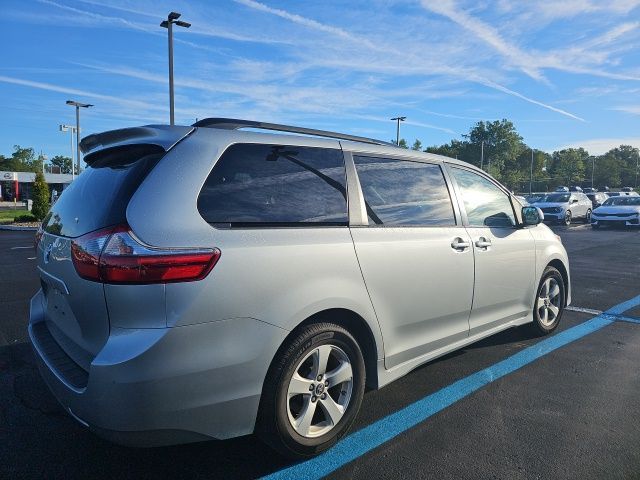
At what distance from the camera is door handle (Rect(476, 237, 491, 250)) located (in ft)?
12.2

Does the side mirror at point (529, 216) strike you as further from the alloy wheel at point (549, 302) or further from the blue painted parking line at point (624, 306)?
the blue painted parking line at point (624, 306)

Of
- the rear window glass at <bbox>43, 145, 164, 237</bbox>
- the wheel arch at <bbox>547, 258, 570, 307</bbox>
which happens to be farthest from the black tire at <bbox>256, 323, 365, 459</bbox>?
the wheel arch at <bbox>547, 258, 570, 307</bbox>

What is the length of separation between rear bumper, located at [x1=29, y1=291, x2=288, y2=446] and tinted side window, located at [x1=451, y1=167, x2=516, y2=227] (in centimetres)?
216

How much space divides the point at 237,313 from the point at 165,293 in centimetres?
34

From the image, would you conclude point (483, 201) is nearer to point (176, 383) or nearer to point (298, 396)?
point (298, 396)

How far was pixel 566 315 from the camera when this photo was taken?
18.9ft

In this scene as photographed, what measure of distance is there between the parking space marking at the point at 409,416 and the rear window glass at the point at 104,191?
1.54 metres

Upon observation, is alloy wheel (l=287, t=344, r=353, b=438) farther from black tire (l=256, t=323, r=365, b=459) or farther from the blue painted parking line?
the blue painted parking line

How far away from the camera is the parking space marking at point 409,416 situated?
2566mm

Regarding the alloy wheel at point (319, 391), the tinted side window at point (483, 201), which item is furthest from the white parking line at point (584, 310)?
the alloy wheel at point (319, 391)

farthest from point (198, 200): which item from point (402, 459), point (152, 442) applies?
point (402, 459)

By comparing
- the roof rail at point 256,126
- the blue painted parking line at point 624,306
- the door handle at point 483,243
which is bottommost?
the blue painted parking line at point 624,306

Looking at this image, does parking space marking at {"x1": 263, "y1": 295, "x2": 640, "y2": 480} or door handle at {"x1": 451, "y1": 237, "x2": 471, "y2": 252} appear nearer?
parking space marking at {"x1": 263, "y1": 295, "x2": 640, "y2": 480}

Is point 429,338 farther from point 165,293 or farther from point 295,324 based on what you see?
point 165,293
